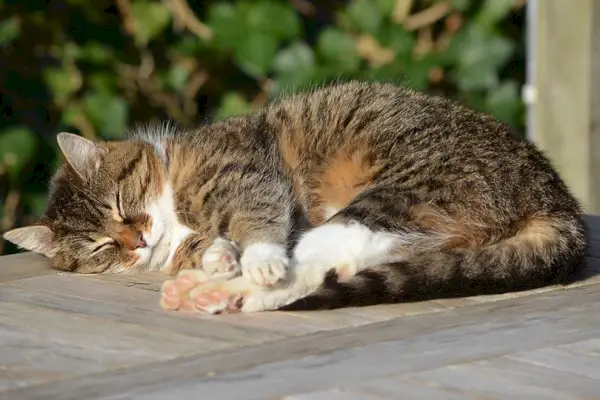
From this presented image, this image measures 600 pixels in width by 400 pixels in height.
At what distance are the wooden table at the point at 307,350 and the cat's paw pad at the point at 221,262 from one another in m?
0.19

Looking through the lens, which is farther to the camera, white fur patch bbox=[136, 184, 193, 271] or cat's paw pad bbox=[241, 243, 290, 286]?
white fur patch bbox=[136, 184, 193, 271]

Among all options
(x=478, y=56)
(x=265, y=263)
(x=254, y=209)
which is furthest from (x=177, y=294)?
(x=478, y=56)

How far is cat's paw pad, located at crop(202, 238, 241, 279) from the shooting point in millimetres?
2789

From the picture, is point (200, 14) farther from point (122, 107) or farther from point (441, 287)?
point (441, 287)

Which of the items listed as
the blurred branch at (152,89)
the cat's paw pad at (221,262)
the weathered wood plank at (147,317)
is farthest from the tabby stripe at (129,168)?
the blurred branch at (152,89)

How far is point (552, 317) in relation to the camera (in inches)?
87.1

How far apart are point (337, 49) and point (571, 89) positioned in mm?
1027

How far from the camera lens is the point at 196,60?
4.94 m

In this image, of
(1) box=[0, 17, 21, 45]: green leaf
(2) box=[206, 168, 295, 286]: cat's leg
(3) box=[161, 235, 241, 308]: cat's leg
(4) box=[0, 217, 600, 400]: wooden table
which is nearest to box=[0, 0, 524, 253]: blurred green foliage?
(1) box=[0, 17, 21, 45]: green leaf

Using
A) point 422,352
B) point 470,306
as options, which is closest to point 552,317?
point 470,306

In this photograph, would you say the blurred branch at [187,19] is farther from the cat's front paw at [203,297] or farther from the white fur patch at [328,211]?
the cat's front paw at [203,297]

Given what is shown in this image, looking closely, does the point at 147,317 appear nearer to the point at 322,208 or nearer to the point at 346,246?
the point at 346,246

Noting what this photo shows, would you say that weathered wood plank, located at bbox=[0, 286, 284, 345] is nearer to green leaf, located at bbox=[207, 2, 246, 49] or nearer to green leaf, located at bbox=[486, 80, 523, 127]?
green leaf, located at bbox=[207, 2, 246, 49]

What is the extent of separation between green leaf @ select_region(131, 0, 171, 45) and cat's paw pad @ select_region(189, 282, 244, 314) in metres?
2.50
